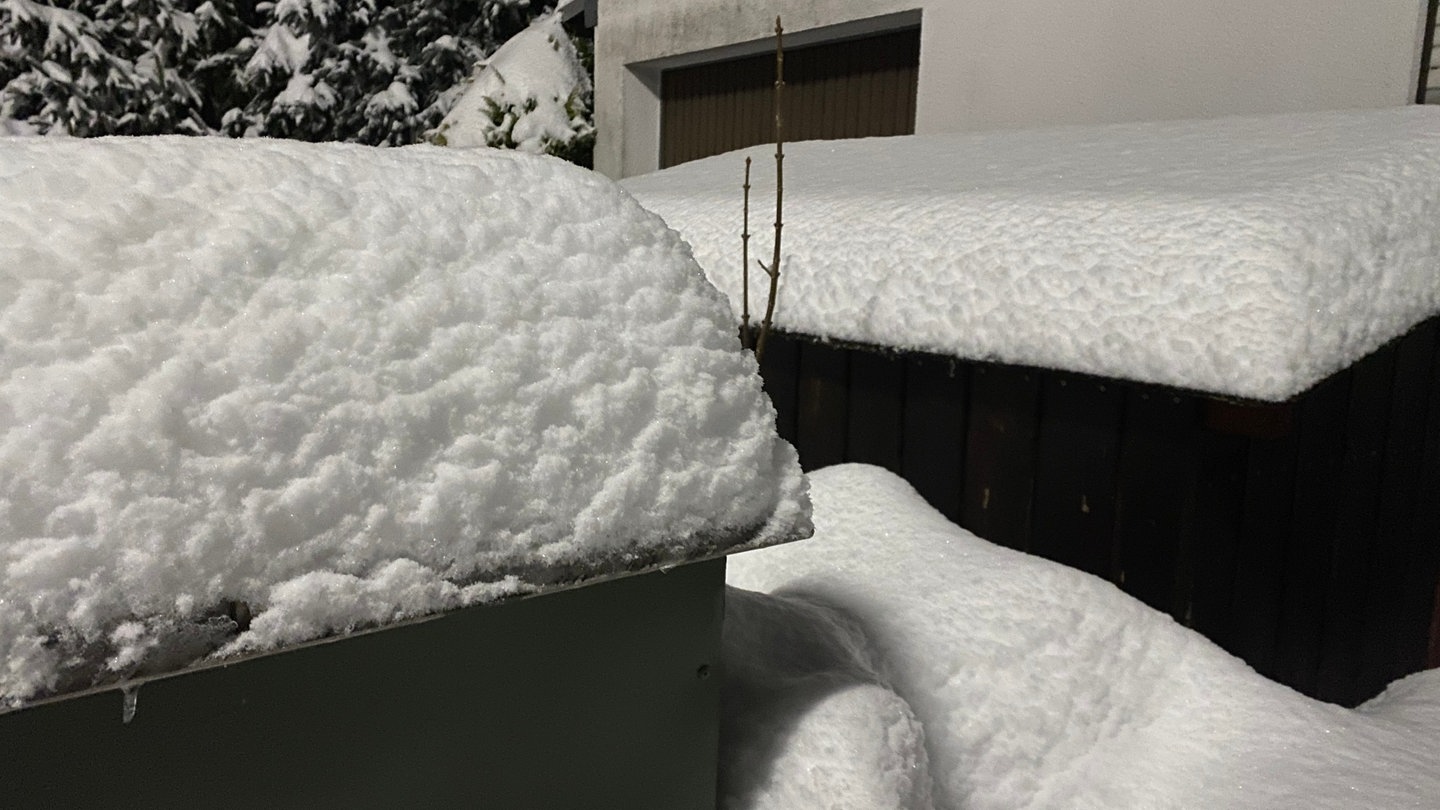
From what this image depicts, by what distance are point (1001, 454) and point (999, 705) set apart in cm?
121

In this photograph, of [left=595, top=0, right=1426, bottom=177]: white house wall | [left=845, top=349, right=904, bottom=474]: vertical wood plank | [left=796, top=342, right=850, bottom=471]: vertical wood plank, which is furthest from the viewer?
[left=595, top=0, right=1426, bottom=177]: white house wall

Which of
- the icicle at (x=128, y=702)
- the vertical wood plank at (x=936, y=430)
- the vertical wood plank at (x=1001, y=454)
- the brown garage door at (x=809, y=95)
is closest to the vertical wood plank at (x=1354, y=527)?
the vertical wood plank at (x=1001, y=454)

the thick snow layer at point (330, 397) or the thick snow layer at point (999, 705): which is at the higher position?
the thick snow layer at point (330, 397)

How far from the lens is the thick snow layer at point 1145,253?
6.56ft

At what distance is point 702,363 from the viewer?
1.13 m

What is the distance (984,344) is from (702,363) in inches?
58.0

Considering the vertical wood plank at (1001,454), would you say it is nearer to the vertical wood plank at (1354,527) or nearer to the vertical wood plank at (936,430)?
the vertical wood plank at (936,430)

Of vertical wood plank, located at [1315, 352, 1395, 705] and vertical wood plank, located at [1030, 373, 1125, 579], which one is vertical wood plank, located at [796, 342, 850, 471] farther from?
vertical wood plank, located at [1315, 352, 1395, 705]

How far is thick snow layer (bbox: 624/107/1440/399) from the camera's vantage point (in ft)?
6.56

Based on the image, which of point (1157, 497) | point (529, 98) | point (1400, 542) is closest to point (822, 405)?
point (1157, 497)

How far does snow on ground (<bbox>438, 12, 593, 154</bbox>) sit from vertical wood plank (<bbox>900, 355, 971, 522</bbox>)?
7887mm

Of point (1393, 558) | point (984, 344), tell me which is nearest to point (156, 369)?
point (984, 344)

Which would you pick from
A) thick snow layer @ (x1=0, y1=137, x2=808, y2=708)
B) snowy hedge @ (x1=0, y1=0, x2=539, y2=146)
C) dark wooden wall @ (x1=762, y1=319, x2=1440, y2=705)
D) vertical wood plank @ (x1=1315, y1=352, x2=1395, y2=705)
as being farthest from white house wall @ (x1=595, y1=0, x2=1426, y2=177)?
snowy hedge @ (x1=0, y1=0, x2=539, y2=146)

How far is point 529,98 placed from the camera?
10.8 m
